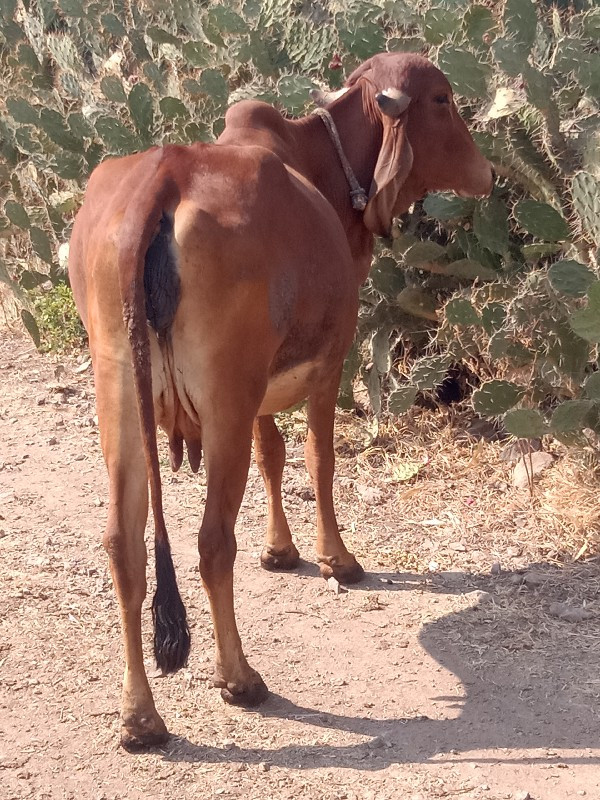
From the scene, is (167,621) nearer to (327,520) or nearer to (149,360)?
(149,360)

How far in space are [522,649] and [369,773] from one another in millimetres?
1031

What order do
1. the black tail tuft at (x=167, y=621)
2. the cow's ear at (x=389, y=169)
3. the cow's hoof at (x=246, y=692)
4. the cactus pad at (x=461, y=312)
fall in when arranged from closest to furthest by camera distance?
the black tail tuft at (x=167, y=621) < the cow's hoof at (x=246, y=692) < the cow's ear at (x=389, y=169) < the cactus pad at (x=461, y=312)

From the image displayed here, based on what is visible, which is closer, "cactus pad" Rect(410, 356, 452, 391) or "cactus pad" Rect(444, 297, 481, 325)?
"cactus pad" Rect(444, 297, 481, 325)

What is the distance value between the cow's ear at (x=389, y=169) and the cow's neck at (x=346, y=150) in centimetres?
8

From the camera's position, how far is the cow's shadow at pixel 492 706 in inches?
140

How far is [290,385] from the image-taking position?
4.16 metres

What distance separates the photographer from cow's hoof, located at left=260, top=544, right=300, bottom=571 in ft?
16.2

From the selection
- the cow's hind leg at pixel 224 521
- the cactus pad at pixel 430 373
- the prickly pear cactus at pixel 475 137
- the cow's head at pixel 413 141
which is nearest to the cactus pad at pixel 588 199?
the prickly pear cactus at pixel 475 137

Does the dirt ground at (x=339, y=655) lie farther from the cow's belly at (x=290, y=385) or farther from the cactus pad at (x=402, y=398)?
the cow's belly at (x=290, y=385)

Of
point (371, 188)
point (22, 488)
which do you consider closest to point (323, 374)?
point (371, 188)

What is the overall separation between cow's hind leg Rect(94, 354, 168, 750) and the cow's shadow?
0.16m

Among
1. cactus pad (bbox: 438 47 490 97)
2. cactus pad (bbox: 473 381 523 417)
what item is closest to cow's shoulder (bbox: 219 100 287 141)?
cactus pad (bbox: 438 47 490 97)

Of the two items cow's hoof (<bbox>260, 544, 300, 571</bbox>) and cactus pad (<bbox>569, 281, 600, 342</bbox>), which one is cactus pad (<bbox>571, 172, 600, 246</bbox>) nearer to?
cactus pad (<bbox>569, 281, 600, 342</bbox>)

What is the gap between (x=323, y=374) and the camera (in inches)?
169
